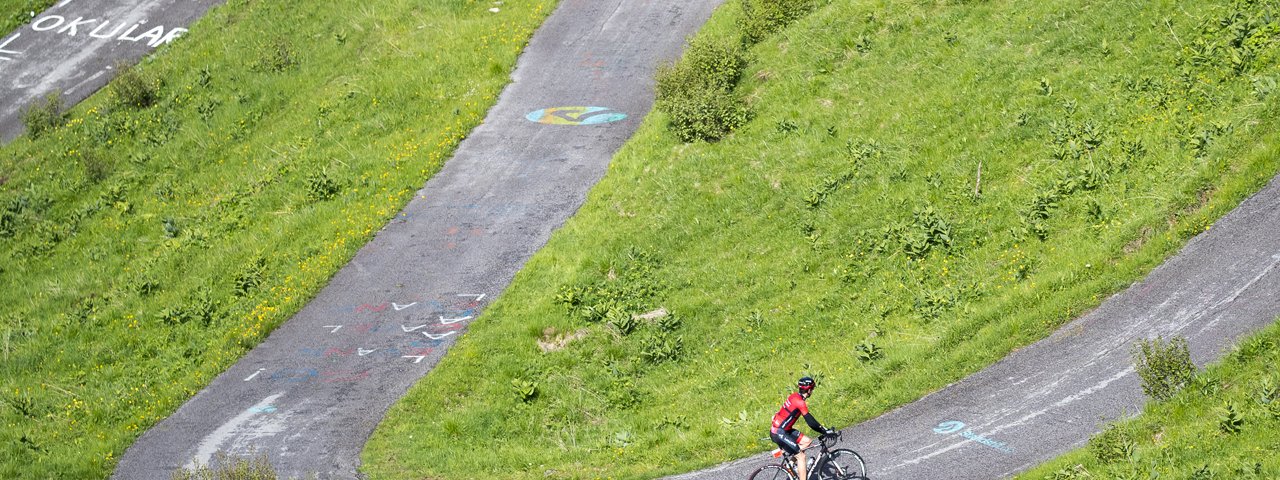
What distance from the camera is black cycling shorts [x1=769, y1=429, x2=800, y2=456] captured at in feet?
50.3

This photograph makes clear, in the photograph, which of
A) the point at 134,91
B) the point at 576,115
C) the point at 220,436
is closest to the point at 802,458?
the point at 220,436

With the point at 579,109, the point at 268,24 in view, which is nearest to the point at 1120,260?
the point at 579,109

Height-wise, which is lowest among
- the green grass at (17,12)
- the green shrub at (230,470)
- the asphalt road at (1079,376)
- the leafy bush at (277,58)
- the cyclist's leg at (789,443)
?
the asphalt road at (1079,376)

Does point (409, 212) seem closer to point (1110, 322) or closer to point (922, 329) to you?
point (922, 329)

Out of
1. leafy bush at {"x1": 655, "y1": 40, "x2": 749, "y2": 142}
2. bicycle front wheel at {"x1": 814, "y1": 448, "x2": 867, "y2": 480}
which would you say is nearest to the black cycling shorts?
bicycle front wheel at {"x1": 814, "y1": 448, "x2": 867, "y2": 480}

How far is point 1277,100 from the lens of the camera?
19.9 meters

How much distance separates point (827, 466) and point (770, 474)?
0.90 metres

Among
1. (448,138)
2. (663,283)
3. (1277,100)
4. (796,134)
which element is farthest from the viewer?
(448,138)

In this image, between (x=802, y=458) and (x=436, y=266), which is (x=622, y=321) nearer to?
(x=436, y=266)

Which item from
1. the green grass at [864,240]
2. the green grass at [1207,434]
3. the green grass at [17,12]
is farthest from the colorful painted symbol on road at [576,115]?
the green grass at [17,12]

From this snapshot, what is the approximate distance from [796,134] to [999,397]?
31.9 ft

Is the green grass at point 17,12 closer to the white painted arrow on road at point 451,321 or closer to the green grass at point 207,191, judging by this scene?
the green grass at point 207,191

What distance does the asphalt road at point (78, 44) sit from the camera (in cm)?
3600

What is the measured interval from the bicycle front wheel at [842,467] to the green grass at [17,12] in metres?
36.6
